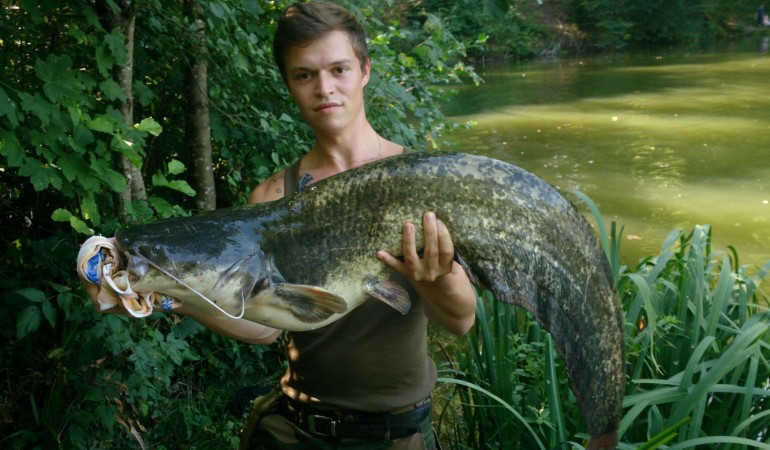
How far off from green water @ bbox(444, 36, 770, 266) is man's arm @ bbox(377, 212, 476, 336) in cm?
321

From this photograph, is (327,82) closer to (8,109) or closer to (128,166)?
(8,109)

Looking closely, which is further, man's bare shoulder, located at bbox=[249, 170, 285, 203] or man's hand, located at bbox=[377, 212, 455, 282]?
man's bare shoulder, located at bbox=[249, 170, 285, 203]

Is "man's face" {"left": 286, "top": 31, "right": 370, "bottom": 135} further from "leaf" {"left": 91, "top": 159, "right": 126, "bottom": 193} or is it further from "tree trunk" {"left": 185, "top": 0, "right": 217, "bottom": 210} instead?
"tree trunk" {"left": 185, "top": 0, "right": 217, "bottom": 210}

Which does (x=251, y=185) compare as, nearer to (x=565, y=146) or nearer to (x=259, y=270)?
(x=259, y=270)

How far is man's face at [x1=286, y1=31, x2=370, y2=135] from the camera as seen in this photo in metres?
2.03

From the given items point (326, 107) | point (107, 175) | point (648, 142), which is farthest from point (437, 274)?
point (648, 142)

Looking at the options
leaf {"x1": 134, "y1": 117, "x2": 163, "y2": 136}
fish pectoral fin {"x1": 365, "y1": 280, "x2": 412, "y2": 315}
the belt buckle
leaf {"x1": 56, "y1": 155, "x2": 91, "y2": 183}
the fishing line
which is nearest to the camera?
the fishing line

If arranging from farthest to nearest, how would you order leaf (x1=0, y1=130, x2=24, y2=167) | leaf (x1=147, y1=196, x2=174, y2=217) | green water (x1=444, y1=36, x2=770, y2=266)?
green water (x1=444, y1=36, x2=770, y2=266)
leaf (x1=147, y1=196, x2=174, y2=217)
leaf (x1=0, y1=130, x2=24, y2=167)

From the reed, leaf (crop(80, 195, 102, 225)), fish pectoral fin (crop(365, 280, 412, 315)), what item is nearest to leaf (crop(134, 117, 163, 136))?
leaf (crop(80, 195, 102, 225))

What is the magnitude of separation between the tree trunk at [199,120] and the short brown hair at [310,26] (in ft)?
5.28

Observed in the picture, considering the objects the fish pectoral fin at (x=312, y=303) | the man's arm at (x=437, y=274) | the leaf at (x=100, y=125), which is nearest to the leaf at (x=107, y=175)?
the leaf at (x=100, y=125)

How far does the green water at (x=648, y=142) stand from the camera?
24.8 ft

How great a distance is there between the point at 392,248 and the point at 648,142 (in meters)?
10.5

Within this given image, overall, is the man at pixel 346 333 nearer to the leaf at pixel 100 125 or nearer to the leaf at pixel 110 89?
the leaf at pixel 100 125
